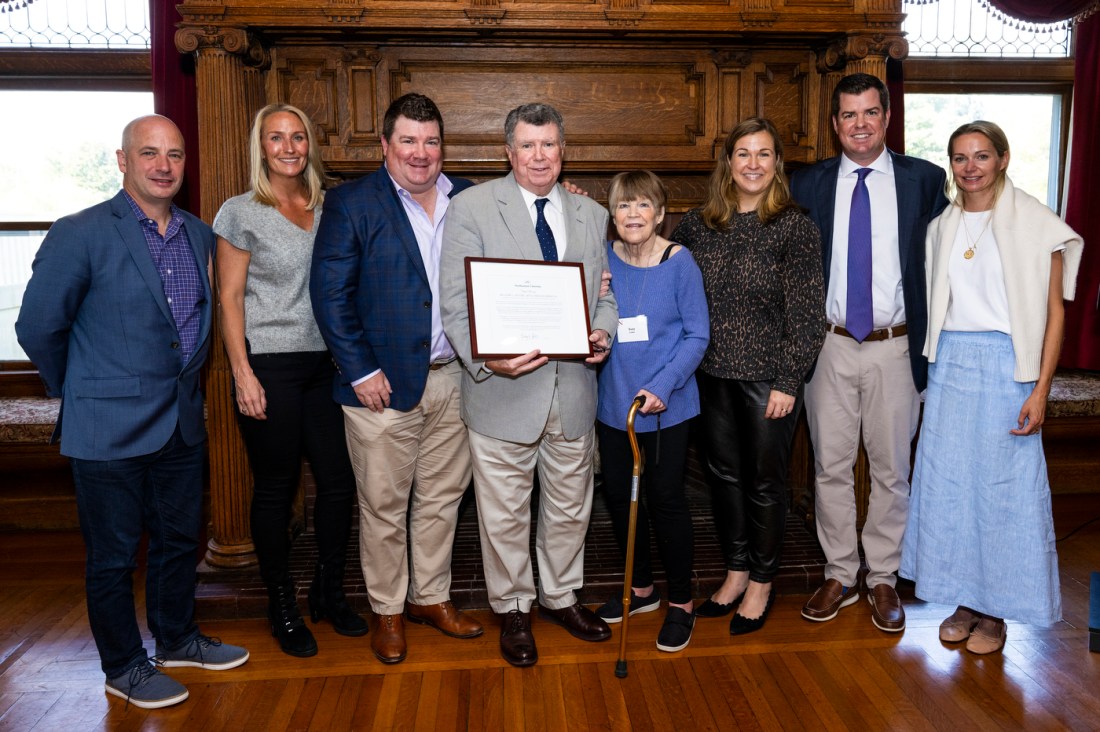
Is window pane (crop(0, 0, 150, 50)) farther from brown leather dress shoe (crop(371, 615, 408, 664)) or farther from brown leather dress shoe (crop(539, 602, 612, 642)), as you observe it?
brown leather dress shoe (crop(539, 602, 612, 642))

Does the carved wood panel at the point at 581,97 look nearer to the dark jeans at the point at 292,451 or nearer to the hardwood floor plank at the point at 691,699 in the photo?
the dark jeans at the point at 292,451

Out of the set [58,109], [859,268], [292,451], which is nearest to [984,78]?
[859,268]

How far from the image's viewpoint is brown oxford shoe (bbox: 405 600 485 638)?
2799 millimetres

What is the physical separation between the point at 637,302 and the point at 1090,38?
3287 mm

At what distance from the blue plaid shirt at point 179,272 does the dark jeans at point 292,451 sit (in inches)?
8.3

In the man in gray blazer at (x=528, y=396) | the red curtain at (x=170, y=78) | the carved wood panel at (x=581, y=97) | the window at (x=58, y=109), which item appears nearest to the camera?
the man in gray blazer at (x=528, y=396)

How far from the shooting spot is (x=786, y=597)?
3131mm

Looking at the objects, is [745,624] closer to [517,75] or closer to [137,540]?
[137,540]

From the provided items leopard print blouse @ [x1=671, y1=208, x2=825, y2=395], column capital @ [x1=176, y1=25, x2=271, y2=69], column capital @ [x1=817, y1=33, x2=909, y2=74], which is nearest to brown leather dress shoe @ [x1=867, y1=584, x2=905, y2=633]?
leopard print blouse @ [x1=671, y1=208, x2=825, y2=395]

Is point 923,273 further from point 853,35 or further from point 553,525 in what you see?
point 553,525

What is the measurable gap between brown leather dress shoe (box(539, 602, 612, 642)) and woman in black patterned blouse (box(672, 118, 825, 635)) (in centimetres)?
45

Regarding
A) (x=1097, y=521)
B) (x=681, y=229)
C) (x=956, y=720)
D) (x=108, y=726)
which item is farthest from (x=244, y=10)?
(x=1097, y=521)

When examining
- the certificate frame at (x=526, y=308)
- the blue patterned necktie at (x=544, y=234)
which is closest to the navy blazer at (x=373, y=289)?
the certificate frame at (x=526, y=308)

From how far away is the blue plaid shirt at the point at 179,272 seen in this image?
2389 millimetres
